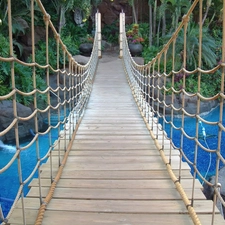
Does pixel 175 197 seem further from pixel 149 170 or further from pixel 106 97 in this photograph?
pixel 106 97

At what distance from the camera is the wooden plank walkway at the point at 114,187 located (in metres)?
1.30

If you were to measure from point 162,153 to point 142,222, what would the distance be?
81 cm

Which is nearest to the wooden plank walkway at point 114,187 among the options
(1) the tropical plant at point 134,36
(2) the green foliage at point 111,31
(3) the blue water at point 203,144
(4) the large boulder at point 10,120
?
A: (3) the blue water at point 203,144

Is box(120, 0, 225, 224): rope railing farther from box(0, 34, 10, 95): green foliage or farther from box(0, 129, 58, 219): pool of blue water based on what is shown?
box(0, 34, 10, 95): green foliage

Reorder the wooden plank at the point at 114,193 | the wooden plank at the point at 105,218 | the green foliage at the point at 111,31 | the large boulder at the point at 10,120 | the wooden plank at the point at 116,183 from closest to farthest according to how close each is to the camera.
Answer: the wooden plank at the point at 105,218 < the wooden plank at the point at 114,193 < the wooden plank at the point at 116,183 < the large boulder at the point at 10,120 < the green foliage at the point at 111,31

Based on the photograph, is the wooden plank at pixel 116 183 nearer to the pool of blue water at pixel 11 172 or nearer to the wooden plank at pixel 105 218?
the wooden plank at pixel 105 218

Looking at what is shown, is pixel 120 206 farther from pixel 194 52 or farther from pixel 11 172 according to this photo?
pixel 194 52

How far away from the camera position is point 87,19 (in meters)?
12.2

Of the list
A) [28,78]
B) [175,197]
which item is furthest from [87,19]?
[175,197]

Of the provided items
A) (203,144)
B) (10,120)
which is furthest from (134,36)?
(10,120)

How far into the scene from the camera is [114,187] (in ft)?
5.23

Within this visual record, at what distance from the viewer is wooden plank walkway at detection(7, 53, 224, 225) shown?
4.28ft

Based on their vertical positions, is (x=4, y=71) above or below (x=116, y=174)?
above

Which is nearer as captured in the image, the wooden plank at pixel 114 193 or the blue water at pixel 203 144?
the wooden plank at pixel 114 193
